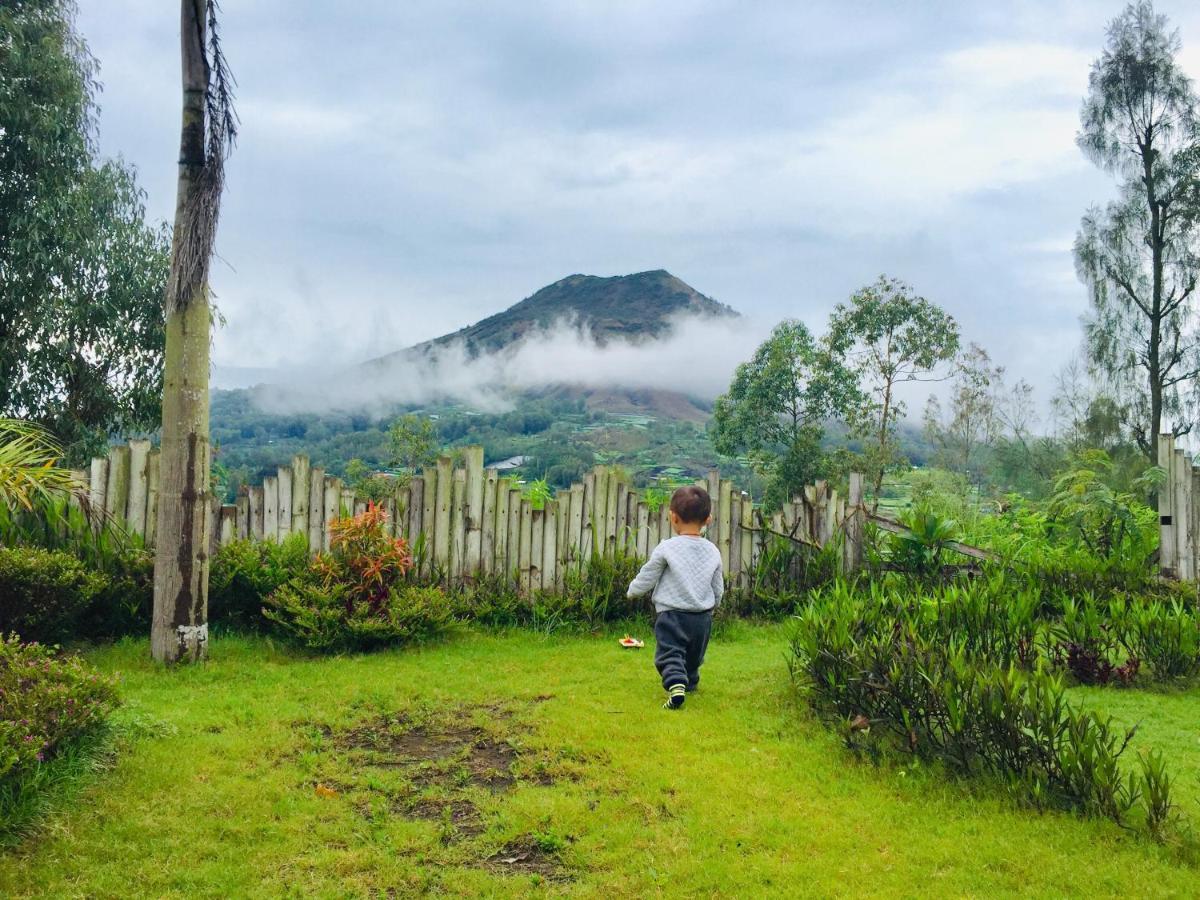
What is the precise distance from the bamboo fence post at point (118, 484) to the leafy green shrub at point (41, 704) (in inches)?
128

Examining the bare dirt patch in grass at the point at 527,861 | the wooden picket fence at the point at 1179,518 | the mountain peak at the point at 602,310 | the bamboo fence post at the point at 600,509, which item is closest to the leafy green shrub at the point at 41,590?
the bamboo fence post at the point at 600,509

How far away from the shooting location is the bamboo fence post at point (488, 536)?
27.6 ft

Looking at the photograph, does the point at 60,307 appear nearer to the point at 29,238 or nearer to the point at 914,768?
the point at 29,238

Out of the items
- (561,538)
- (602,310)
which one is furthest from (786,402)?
(602,310)

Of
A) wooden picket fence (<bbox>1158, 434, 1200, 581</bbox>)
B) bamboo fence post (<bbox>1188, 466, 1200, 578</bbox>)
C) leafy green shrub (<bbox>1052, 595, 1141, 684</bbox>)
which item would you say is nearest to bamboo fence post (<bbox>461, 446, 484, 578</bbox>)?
leafy green shrub (<bbox>1052, 595, 1141, 684</bbox>)

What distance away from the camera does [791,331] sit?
26969 mm

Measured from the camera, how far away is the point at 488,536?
8422 mm

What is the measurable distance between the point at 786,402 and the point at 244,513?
67.3 ft

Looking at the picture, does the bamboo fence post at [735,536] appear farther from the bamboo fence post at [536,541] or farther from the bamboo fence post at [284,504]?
the bamboo fence post at [284,504]

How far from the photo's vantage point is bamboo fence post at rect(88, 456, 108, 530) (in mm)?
7508

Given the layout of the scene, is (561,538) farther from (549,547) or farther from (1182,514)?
(1182,514)

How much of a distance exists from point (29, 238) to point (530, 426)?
45.0 metres

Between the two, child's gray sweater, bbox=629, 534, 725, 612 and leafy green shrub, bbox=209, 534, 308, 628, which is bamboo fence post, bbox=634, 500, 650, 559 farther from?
leafy green shrub, bbox=209, 534, 308, 628

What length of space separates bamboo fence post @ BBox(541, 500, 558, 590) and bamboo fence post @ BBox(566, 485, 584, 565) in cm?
16
